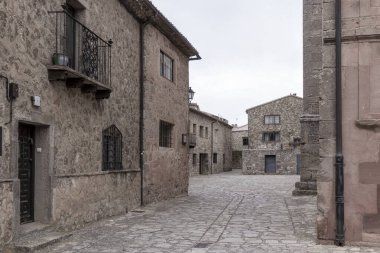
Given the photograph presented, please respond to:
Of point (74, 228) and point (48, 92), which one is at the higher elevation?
point (48, 92)

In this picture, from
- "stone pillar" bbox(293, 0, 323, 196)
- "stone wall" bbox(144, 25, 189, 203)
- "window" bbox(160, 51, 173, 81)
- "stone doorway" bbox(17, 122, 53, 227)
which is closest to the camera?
"stone doorway" bbox(17, 122, 53, 227)

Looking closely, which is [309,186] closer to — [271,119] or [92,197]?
[92,197]

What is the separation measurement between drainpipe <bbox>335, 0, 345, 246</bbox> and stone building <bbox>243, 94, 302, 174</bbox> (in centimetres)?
3464

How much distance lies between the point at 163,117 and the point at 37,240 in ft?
26.9

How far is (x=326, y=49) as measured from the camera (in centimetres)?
758

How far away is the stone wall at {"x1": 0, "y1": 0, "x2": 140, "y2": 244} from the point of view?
6793 mm

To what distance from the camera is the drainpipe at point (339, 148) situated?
729 cm

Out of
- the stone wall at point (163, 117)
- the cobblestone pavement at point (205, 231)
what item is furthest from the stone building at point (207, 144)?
the cobblestone pavement at point (205, 231)

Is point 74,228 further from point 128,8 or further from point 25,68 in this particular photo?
point 128,8

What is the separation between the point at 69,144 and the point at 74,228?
1544 millimetres

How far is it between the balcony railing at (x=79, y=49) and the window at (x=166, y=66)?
4.72m

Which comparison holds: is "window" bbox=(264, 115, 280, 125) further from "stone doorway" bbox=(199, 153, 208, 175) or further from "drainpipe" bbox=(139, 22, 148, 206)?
"drainpipe" bbox=(139, 22, 148, 206)

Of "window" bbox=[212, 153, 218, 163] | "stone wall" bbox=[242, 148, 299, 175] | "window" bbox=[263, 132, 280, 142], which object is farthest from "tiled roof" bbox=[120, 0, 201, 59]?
"window" bbox=[263, 132, 280, 142]

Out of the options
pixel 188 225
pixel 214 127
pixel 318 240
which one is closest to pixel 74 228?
pixel 188 225
